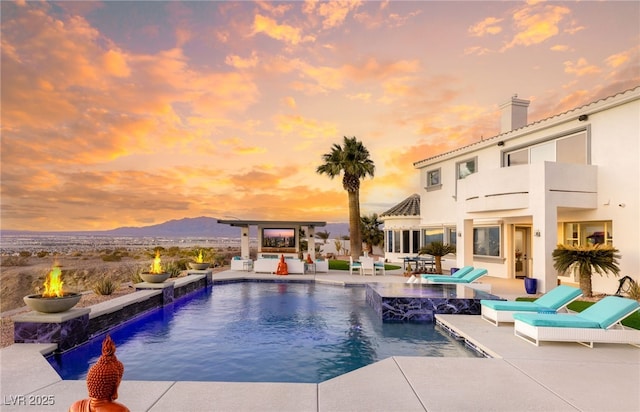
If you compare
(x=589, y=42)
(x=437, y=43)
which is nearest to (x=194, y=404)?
(x=437, y=43)

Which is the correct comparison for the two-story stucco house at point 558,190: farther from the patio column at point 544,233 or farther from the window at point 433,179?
the window at point 433,179

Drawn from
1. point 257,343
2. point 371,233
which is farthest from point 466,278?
point 371,233

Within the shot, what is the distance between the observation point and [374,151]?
90.4 ft

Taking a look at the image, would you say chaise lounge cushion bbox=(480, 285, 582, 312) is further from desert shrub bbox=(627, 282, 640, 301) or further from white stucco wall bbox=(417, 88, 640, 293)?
white stucco wall bbox=(417, 88, 640, 293)

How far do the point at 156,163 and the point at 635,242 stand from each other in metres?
25.8

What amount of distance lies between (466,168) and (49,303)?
2013 cm

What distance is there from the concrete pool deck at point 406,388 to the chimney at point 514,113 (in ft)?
51.6

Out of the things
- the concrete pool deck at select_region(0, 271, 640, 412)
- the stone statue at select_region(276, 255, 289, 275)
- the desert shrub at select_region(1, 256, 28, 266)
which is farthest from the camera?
the desert shrub at select_region(1, 256, 28, 266)

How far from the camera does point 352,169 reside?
1023 inches

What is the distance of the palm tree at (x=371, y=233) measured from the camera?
39.8m

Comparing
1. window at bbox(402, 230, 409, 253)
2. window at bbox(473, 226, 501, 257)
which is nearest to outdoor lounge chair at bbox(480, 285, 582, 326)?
window at bbox(473, 226, 501, 257)

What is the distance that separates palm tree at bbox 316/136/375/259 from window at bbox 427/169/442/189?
12.5 feet

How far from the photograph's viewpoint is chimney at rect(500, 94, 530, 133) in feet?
65.0

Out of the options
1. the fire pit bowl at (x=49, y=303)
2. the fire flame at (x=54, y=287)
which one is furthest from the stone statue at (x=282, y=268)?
the fire pit bowl at (x=49, y=303)
